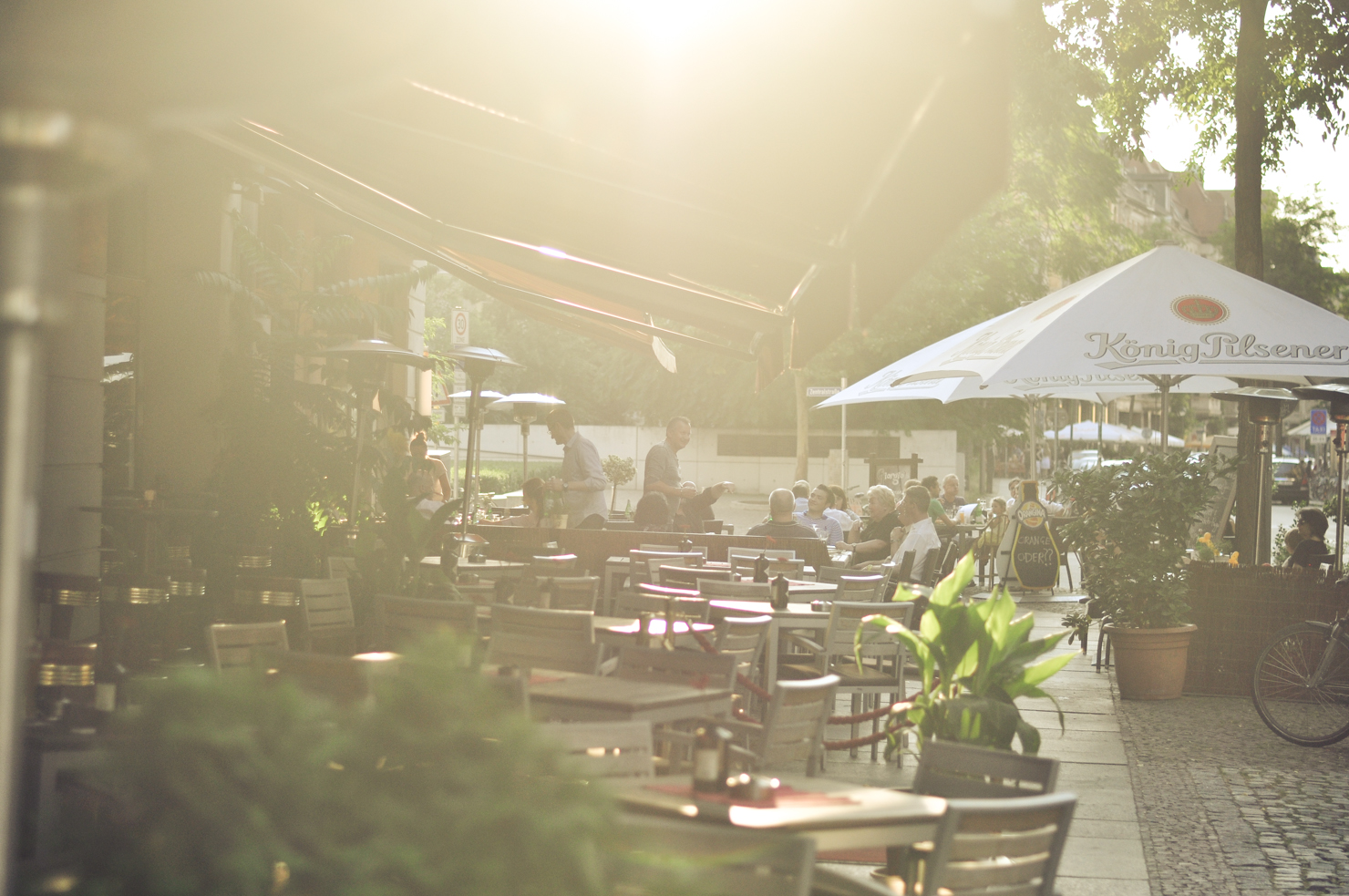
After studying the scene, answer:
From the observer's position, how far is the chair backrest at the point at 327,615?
6555mm

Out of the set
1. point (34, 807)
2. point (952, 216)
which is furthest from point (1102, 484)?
point (34, 807)

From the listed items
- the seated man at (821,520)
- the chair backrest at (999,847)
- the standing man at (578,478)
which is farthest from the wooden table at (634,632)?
the seated man at (821,520)

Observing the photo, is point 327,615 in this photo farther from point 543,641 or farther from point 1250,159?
point 1250,159

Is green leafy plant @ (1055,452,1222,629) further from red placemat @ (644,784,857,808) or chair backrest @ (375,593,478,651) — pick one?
red placemat @ (644,784,857,808)

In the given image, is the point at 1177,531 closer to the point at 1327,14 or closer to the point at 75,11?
the point at 1327,14

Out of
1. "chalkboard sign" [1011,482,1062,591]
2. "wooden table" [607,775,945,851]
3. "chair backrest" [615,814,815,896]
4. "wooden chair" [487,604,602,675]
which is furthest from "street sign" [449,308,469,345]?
"chair backrest" [615,814,815,896]

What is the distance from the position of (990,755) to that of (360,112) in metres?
2.70

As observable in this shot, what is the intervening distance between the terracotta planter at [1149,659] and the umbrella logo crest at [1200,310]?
2247mm

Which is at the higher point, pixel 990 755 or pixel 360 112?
pixel 360 112

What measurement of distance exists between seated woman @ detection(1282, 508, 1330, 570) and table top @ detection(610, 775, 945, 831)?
9254mm

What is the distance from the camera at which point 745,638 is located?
680 cm

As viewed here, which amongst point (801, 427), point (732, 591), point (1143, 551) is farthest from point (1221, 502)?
point (801, 427)

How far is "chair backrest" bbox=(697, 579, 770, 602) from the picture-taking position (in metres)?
7.90

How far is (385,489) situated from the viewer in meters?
7.55
